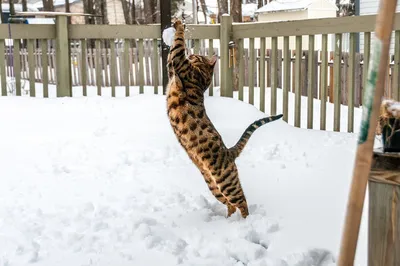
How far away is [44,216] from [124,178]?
1.19 meters

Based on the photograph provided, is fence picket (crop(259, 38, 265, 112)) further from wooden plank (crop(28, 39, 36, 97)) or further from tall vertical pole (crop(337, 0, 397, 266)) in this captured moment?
tall vertical pole (crop(337, 0, 397, 266))

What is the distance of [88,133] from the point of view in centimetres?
692

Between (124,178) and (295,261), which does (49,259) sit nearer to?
(295,261)

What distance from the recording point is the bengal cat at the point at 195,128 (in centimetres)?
425

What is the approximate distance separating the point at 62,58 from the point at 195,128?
15.5 ft

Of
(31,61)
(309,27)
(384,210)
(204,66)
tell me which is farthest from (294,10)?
(384,210)

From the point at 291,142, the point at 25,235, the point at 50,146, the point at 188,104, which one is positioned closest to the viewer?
the point at 25,235

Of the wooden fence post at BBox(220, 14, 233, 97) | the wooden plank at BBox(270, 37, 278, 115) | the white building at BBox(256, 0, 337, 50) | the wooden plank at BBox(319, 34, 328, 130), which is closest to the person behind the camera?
the wooden plank at BBox(319, 34, 328, 130)

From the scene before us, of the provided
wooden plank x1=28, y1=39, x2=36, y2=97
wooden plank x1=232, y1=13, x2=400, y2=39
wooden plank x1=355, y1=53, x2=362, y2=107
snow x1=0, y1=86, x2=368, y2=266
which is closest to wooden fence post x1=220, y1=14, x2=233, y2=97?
wooden plank x1=232, y1=13, x2=400, y2=39

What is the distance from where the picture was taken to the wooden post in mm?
2277

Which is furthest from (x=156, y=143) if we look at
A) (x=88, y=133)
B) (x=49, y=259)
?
(x=49, y=259)

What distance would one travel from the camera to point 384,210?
230 cm

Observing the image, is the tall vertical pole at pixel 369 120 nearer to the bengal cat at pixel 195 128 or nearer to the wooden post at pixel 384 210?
the wooden post at pixel 384 210

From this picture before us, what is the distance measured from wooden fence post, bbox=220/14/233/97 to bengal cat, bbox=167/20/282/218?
4037mm
